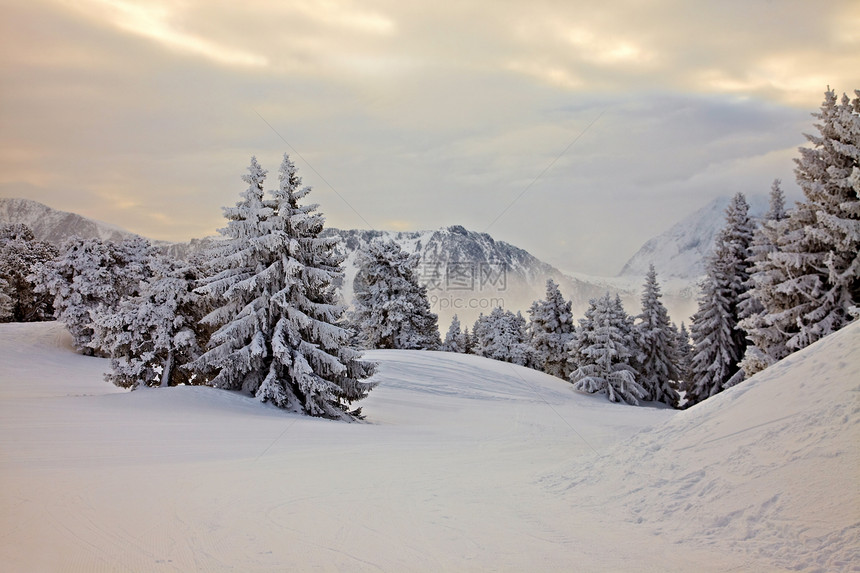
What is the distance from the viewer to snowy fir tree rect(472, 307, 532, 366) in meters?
Result: 53.8

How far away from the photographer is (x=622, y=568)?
4.75 metres

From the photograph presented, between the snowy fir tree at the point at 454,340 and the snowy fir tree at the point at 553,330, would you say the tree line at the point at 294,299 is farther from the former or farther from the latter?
the snowy fir tree at the point at 454,340

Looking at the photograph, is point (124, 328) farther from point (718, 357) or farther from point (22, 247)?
point (22, 247)

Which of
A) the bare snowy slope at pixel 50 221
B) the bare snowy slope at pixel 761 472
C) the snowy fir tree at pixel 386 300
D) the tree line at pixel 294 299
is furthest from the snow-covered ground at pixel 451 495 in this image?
the bare snowy slope at pixel 50 221

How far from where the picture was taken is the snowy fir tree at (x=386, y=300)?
41.6 m

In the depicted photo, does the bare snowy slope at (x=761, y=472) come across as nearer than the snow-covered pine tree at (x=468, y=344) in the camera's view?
Yes

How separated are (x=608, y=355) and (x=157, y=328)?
28025mm

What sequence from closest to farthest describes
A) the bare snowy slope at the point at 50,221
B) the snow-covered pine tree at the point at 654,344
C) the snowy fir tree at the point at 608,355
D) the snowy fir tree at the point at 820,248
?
the snowy fir tree at the point at 820,248 < the snowy fir tree at the point at 608,355 < the snow-covered pine tree at the point at 654,344 < the bare snowy slope at the point at 50,221

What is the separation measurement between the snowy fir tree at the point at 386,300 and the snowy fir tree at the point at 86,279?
652 inches

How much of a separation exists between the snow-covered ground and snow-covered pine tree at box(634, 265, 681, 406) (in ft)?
98.0

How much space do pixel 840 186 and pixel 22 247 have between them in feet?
198

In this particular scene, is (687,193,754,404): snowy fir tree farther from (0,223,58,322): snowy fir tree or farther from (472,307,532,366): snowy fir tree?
(0,223,58,322): snowy fir tree

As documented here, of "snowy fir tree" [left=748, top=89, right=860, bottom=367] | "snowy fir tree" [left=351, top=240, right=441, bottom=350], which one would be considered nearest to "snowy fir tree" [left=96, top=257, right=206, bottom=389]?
"snowy fir tree" [left=748, top=89, right=860, bottom=367]

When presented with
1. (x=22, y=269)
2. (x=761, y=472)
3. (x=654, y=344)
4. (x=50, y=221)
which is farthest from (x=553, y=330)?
(x=50, y=221)
